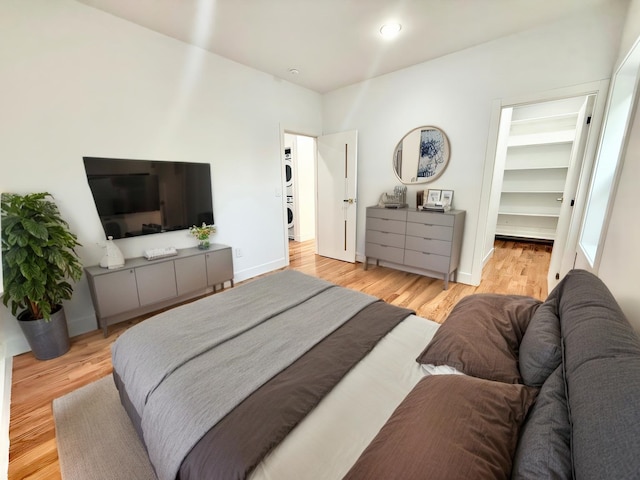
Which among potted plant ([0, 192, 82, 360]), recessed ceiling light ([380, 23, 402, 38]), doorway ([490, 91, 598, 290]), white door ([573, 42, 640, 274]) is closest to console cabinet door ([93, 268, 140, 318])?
potted plant ([0, 192, 82, 360])

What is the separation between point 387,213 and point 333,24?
82.6 inches

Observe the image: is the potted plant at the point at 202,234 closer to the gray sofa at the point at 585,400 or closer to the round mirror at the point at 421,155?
the round mirror at the point at 421,155

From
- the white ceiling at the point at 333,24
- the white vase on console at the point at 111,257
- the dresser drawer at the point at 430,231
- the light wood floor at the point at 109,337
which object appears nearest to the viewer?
the light wood floor at the point at 109,337

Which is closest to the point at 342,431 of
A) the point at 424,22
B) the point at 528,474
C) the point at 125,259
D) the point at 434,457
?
the point at 434,457

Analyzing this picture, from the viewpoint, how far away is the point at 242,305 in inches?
63.9

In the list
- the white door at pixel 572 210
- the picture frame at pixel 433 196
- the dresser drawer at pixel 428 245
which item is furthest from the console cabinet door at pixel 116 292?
the white door at pixel 572 210

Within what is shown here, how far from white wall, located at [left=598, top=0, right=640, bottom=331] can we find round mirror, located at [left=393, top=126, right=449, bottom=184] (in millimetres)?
1655

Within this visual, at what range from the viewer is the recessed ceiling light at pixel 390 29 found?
245 cm

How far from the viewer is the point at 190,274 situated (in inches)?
109

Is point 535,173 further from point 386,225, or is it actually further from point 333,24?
point 333,24

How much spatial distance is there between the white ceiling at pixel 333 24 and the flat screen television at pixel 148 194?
1.24m

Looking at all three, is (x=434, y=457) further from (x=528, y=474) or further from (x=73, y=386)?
(x=73, y=386)

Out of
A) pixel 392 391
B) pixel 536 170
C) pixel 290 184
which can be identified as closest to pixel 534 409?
pixel 392 391

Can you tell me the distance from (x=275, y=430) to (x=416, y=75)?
12.6 ft
